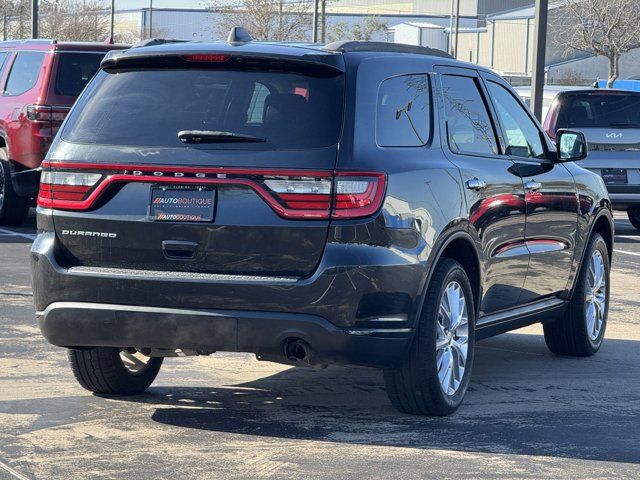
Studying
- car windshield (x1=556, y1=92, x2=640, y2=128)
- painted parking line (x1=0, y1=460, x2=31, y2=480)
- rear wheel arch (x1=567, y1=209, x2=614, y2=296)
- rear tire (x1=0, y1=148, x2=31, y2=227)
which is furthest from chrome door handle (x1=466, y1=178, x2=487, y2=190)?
car windshield (x1=556, y1=92, x2=640, y2=128)

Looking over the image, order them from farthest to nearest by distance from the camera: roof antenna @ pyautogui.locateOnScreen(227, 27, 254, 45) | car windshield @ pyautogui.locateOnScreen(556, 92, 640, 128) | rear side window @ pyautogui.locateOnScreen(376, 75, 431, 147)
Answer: car windshield @ pyautogui.locateOnScreen(556, 92, 640, 128)
roof antenna @ pyautogui.locateOnScreen(227, 27, 254, 45)
rear side window @ pyautogui.locateOnScreen(376, 75, 431, 147)

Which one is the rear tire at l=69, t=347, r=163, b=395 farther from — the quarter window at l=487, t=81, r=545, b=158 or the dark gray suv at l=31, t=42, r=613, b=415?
the quarter window at l=487, t=81, r=545, b=158

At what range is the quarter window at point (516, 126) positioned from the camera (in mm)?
7699

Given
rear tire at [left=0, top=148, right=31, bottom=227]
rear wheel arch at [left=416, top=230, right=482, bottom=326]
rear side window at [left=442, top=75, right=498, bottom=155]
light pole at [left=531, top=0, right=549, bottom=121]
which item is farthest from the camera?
light pole at [left=531, top=0, right=549, bottom=121]

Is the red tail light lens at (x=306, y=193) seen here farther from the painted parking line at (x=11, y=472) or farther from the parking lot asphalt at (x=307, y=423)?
the painted parking line at (x=11, y=472)

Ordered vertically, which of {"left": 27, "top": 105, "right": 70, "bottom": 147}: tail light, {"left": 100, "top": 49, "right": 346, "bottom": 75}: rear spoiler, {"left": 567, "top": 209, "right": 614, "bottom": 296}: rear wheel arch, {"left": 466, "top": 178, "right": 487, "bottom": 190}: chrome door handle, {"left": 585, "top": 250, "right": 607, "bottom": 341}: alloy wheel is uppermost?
{"left": 100, "top": 49, "right": 346, "bottom": 75}: rear spoiler

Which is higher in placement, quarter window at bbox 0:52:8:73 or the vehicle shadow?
quarter window at bbox 0:52:8:73

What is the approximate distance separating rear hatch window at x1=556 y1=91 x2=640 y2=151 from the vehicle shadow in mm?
9366

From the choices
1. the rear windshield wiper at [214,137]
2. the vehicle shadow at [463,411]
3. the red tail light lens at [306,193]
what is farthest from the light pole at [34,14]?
the red tail light lens at [306,193]

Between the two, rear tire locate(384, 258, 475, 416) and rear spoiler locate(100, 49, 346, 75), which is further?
rear tire locate(384, 258, 475, 416)

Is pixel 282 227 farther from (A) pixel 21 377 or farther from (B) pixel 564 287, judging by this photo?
(B) pixel 564 287

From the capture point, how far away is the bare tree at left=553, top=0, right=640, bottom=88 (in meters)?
59.1

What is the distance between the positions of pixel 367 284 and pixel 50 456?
4.88ft

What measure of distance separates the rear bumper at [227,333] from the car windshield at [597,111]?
1189cm
